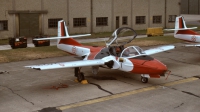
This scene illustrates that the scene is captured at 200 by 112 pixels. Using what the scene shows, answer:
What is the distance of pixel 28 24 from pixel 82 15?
290 inches

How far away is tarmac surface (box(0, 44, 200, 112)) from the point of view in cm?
1055

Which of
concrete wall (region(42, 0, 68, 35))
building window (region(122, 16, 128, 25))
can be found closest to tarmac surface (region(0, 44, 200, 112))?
concrete wall (region(42, 0, 68, 35))

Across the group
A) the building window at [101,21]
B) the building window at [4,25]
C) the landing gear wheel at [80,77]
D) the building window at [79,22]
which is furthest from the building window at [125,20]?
the landing gear wheel at [80,77]

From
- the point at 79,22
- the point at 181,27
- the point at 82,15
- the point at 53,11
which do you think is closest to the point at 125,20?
the point at 82,15

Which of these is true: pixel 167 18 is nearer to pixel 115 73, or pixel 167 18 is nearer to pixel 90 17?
pixel 90 17

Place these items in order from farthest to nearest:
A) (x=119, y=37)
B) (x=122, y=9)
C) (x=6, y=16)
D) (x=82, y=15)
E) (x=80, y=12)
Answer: (x=122, y=9) < (x=82, y=15) < (x=80, y=12) < (x=6, y=16) < (x=119, y=37)

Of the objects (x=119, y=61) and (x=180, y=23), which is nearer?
(x=119, y=61)

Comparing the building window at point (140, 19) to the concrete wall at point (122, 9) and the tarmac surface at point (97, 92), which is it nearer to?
the concrete wall at point (122, 9)

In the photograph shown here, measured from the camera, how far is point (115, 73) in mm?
15984

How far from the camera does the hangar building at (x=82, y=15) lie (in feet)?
107

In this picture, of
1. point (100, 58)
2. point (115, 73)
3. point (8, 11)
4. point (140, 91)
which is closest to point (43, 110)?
point (140, 91)

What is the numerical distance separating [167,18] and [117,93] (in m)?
36.3

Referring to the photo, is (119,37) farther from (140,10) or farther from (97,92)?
(140,10)

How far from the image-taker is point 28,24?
34250 millimetres
